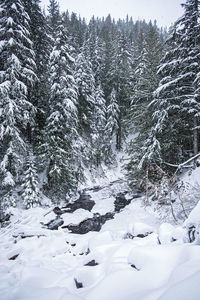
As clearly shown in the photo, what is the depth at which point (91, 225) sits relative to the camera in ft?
30.1

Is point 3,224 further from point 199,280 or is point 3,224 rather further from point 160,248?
point 199,280

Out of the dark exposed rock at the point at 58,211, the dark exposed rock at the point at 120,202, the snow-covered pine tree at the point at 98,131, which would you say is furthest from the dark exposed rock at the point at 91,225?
the snow-covered pine tree at the point at 98,131

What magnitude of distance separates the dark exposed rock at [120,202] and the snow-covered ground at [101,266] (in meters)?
5.17

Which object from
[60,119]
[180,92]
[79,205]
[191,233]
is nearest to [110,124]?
[60,119]

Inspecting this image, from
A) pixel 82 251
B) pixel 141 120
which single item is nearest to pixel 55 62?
pixel 141 120

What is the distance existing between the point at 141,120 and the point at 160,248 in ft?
38.2

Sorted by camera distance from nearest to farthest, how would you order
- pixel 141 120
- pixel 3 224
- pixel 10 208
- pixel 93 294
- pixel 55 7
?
pixel 93 294, pixel 3 224, pixel 10 208, pixel 141 120, pixel 55 7

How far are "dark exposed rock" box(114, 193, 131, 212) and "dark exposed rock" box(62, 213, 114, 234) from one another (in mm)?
1168

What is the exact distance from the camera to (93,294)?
8.37 ft

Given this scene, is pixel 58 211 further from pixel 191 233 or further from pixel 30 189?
pixel 191 233

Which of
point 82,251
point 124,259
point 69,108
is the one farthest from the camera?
point 69,108

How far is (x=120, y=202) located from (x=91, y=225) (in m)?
3.99

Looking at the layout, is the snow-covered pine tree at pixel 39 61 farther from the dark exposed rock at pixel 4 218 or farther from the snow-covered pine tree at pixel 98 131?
the snow-covered pine tree at pixel 98 131

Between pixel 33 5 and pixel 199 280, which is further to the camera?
pixel 33 5
